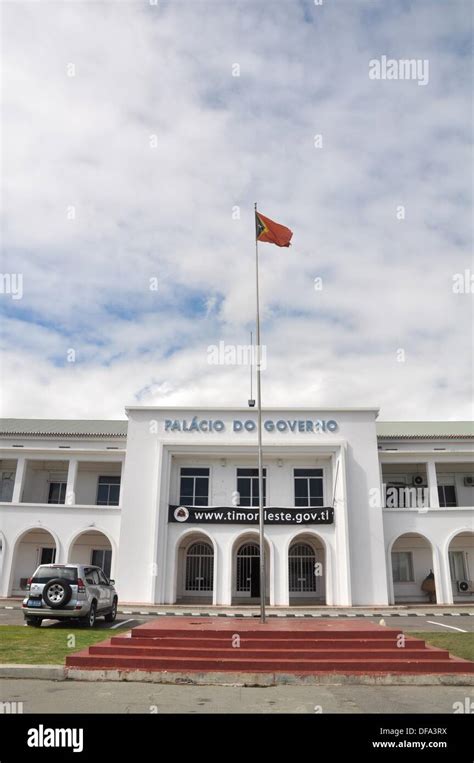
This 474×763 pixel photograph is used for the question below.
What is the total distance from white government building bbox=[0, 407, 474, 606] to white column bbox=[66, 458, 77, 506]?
47 mm

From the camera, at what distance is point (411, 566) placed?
25.6 meters

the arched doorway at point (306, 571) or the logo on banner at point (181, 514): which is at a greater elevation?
the logo on banner at point (181, 514)

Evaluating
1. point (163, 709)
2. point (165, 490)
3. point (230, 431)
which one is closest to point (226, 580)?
point (165, 490)

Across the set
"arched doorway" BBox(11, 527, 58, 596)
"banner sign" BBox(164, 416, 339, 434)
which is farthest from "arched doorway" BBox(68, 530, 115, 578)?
"banner sign" BBox(164, 416, 339, 434)

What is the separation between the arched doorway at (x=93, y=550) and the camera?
84.4ft

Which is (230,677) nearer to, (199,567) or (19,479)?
(199,567)

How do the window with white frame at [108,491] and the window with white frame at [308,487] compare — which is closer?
the window with white frame at [308,487]

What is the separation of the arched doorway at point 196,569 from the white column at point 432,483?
1011 centimetres

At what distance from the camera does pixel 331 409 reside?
2438cm

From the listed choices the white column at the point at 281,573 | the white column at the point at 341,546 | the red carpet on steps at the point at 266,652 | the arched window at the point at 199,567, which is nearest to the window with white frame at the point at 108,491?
the arched window at the point at 199,567

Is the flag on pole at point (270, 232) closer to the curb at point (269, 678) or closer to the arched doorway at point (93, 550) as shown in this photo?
the curb at point (269, 678)

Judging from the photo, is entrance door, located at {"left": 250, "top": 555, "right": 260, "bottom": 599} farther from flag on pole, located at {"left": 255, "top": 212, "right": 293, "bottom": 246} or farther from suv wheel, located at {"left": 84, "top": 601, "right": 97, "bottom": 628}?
flag on pole, located at {"left": 255, "top": 212, "right": 293, "bottom": 246}

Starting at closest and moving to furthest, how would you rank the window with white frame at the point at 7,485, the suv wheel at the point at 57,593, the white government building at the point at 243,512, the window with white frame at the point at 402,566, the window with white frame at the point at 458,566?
the suv wheel at the point at 57,593
the white government building at the point at 243,512
the window with white frame at the point at 402,566
the window with white frame at the point at 458,566
the window with white frame at the point at 7,485
